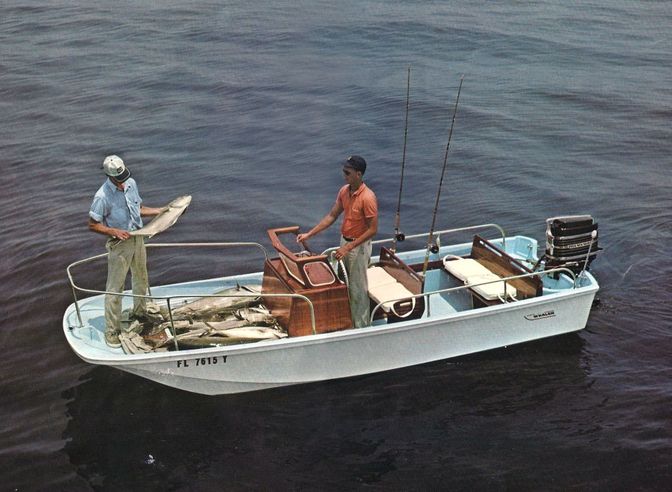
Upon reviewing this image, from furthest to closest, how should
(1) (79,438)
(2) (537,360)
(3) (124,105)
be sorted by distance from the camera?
(3) (124,105) → (2) (537,360) → (1) (79,438)

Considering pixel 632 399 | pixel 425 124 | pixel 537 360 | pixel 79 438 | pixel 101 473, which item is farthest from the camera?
pixel 425 124

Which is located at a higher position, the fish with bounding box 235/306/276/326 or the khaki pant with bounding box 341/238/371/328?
the khaki pant with bounding box 341/238/371/328

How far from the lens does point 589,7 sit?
1377 inches

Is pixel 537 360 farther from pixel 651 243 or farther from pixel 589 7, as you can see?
pixel 589 7

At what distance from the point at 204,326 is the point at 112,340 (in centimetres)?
126

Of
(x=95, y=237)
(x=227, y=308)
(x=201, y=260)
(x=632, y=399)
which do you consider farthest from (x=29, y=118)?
(x=632, y=399)

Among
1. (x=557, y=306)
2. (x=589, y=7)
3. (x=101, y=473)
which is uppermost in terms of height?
(x=589, y=7)

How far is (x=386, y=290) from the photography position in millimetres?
11219

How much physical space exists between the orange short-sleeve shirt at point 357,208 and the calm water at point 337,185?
7.96ft

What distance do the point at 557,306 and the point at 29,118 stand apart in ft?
60.3

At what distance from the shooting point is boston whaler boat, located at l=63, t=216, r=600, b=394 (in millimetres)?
10133

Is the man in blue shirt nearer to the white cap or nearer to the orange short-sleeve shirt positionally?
the white cap

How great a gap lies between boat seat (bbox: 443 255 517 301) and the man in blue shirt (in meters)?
4.74

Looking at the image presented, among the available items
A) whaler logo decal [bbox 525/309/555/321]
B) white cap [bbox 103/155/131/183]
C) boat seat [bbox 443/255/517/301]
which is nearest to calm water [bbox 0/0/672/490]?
whaler logo decal [bbox 525/309/555/321]
